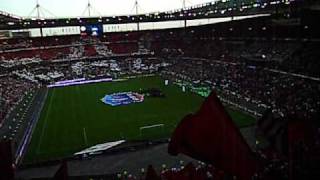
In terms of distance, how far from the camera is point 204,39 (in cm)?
7575

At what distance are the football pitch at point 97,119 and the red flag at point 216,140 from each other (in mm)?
21589

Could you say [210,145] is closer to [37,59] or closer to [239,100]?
[239,100]

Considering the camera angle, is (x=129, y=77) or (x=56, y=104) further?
(x=129, y=77)

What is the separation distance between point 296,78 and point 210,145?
37.2m

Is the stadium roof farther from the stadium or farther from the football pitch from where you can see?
the football pitch

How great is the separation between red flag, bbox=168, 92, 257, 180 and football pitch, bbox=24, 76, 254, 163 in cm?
2159

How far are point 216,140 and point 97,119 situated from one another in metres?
32.9

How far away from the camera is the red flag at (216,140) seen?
14.6 feet

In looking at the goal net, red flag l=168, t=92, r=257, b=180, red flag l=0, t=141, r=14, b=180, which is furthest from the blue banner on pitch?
red flag l=168, t=92, r=257, b=180

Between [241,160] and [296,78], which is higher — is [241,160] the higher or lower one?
the higher one

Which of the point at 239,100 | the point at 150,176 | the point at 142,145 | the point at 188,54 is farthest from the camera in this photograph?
the point at 188,54

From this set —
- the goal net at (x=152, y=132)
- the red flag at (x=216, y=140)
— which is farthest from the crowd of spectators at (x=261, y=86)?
the red flag at (x=216, y=140)

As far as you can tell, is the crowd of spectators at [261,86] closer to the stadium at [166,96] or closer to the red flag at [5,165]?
the stadium at [166,96]

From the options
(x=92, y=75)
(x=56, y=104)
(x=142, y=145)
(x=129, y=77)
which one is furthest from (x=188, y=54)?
(x=142, y=145)
